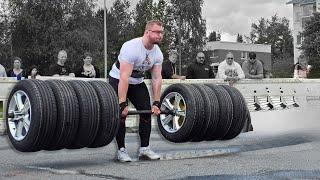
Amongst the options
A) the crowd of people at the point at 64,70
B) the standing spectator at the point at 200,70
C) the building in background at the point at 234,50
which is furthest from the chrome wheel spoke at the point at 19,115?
the building in background at the point at 234,50

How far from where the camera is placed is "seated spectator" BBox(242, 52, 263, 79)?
40.8 ft

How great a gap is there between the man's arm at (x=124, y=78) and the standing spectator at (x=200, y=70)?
556 cm

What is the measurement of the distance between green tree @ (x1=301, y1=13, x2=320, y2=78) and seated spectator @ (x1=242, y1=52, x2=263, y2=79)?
47927 millimetres

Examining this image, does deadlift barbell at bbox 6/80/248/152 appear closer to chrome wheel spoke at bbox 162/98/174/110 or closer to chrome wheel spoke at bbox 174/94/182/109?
chrome wheel spoke at bbox 174/94/182/109

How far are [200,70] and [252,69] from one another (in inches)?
41.0

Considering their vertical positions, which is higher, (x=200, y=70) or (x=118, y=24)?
(x=118, y=24)

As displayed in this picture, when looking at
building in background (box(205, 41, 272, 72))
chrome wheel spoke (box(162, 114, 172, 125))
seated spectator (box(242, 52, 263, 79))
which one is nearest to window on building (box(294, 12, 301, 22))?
building in background (box(205, 41, 272, 72))

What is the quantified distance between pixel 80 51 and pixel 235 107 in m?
51.9

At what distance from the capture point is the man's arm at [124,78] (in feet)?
23.1

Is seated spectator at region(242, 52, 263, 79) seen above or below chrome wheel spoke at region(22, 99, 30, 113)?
above

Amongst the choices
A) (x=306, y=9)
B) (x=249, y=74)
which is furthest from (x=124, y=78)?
(x=306, y=9)

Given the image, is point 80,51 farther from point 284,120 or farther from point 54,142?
point 54,142

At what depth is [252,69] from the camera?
41.1ft

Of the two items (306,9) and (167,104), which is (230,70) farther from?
(306,9)
